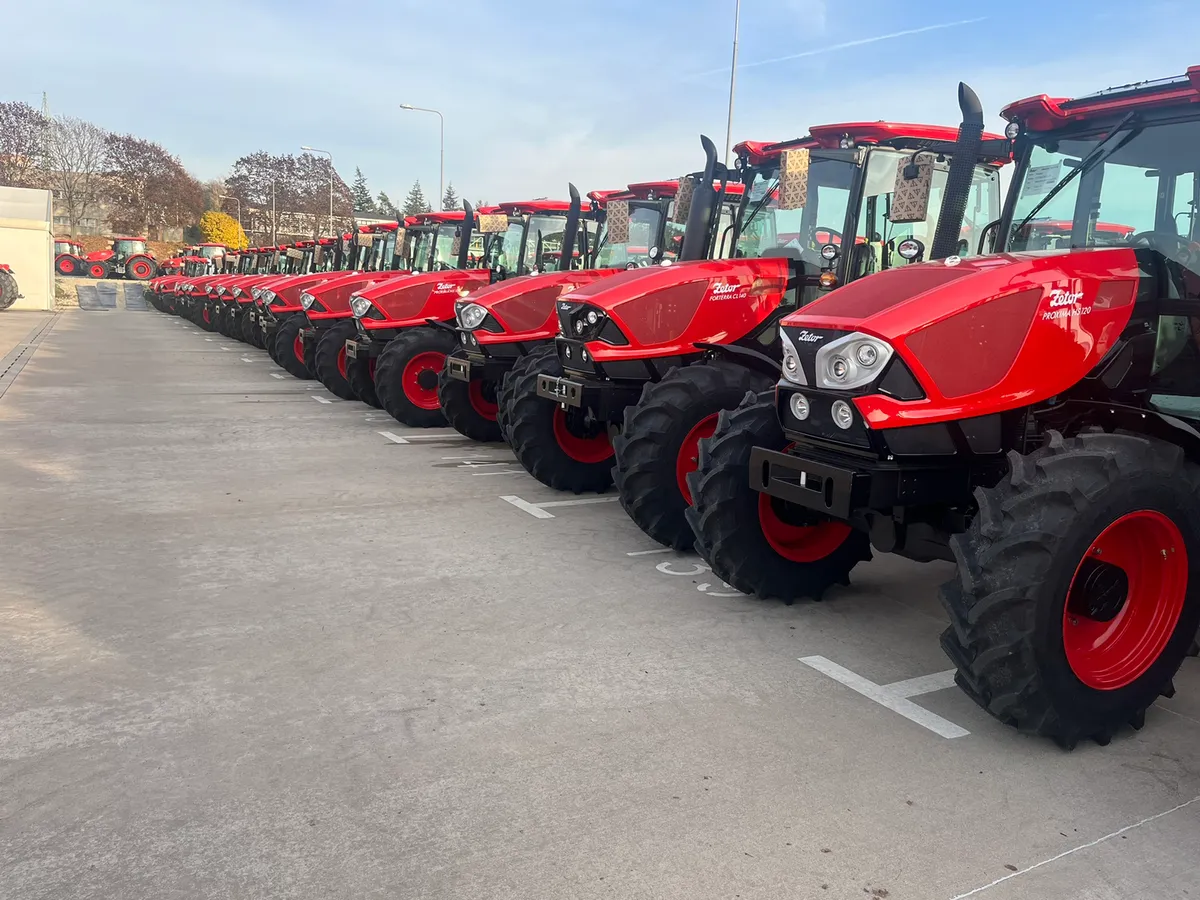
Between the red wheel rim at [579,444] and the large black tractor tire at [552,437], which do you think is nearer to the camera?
the large black tractor tire at [552,437]

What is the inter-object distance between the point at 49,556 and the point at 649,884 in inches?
170

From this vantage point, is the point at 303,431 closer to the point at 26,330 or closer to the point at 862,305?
the point at 862,305

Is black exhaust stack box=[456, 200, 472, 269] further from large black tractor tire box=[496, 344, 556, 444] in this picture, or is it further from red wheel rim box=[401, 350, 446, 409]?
large black tractor tire box=[496, 344, 556, 444]

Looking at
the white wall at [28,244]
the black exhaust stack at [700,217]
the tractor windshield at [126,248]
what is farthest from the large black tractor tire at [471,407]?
the tractor windshield at [126,248]

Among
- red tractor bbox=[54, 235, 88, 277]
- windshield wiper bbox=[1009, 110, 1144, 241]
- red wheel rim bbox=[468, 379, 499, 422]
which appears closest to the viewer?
windshield wiper bbox=[1009, 110, 1144, 241]

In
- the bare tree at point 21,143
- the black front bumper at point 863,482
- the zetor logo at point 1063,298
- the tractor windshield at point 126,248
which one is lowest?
the black front bumper at point 863,482

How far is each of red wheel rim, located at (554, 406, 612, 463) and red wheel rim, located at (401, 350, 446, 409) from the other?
3.43 metres

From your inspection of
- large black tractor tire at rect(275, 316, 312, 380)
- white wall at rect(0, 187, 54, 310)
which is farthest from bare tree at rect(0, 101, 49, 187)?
large black tractor tire at rect(275, 316, 312, 380)

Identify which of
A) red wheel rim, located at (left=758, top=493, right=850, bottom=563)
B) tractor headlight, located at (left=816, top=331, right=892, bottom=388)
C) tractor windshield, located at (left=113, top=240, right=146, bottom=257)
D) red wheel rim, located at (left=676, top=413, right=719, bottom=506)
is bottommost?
red wheel rim, located at (left=758, top=493, right=850, bottom=563)

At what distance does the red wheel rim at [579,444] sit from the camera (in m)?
7.24

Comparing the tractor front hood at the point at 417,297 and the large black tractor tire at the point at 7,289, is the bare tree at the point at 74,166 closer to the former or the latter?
the large black tractor tire at the point at 7,289

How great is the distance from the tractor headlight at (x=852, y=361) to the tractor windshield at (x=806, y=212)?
2.31 metres

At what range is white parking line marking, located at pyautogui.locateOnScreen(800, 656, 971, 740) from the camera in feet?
11.5

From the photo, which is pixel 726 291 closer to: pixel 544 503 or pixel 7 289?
pixel 544 503
